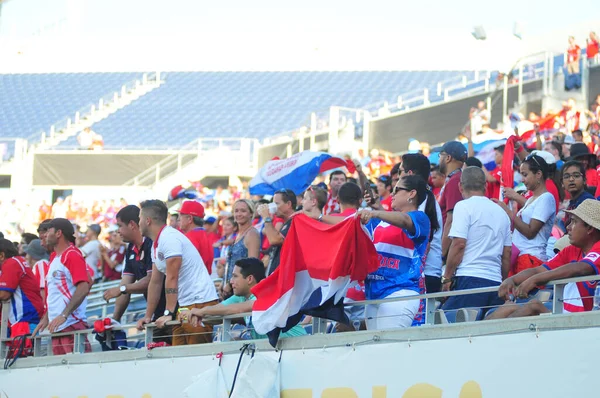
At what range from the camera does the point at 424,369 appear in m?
5.43

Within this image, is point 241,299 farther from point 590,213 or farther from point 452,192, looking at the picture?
point 590,213

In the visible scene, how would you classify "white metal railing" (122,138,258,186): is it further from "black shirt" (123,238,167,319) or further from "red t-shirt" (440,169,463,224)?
"red t-shirt" (440,169,463,224)

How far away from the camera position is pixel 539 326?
4.91m

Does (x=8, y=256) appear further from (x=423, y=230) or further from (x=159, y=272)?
(x=423, y=230)

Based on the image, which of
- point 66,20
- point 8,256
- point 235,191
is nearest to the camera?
point 8,256

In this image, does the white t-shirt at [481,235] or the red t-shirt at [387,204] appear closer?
the white t-shirt at [481,235]

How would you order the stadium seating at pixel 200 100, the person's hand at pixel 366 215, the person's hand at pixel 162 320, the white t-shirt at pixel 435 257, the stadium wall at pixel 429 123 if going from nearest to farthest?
the person's hand at pixel 366 215 < the white t-shirt at pixel 435 257 < the person's hand at pixel 162 320 < the stadium wall at pixel 429 123 < the stadium seating at pixel 200 100

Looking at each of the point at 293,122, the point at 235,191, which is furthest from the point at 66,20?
the point at 235,191

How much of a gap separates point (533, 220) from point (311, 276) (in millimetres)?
1547

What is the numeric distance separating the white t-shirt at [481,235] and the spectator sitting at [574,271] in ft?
2.70

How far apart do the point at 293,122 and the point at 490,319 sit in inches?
1019

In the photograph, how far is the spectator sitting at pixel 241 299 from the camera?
6.75 m

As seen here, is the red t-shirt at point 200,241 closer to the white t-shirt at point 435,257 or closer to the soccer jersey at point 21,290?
the soccer jersey at point 21,290

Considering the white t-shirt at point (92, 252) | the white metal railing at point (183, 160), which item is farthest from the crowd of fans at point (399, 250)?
the white metal railing at point (183, 160)
